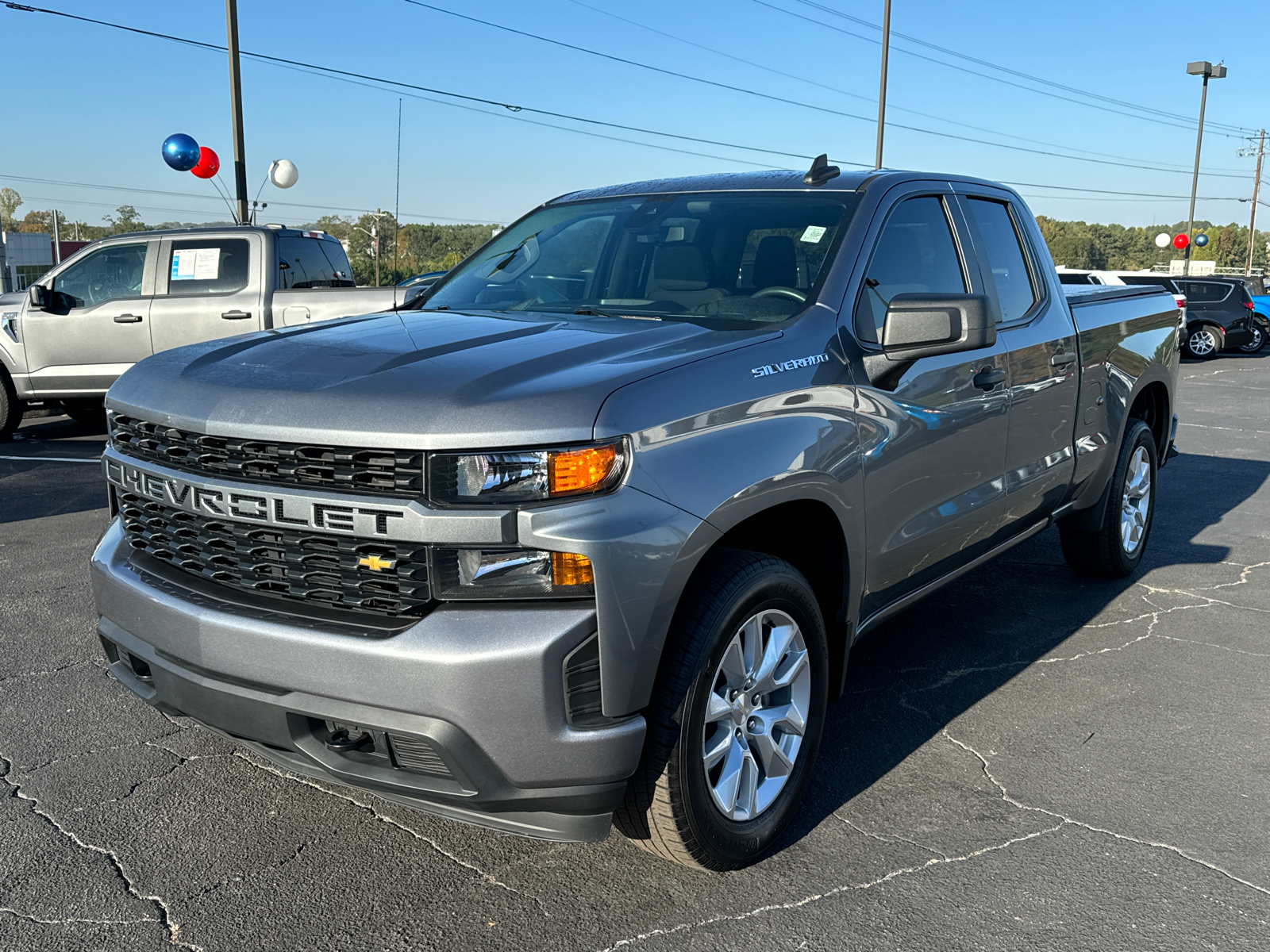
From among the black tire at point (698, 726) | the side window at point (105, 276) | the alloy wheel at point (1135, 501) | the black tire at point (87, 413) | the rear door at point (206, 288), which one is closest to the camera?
the black tire at point (698, 726)

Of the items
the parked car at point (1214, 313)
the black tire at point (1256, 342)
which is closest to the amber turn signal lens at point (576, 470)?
the parked car at point (1214, 313)

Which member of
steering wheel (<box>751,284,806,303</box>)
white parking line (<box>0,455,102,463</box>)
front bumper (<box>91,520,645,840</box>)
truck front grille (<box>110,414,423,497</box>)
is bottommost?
white parking line (<box>0,455,102,463</box>)

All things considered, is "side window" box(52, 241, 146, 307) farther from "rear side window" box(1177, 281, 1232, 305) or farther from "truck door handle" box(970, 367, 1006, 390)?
"rear side window" box(1177, 281, 1232, 305)

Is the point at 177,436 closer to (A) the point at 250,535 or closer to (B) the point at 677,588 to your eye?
(A) the point at 250,535

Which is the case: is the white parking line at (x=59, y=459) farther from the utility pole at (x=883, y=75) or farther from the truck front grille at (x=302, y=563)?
the utility pole at (x=883, y=75)

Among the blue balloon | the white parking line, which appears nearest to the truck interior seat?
the white parking line

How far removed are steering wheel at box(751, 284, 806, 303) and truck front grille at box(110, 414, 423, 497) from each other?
4.88 ft

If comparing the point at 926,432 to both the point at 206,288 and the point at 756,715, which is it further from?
the point at 206,288

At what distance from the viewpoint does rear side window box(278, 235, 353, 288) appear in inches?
401

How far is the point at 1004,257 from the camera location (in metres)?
4.62

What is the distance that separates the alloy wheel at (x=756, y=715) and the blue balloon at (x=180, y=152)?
1446 cm

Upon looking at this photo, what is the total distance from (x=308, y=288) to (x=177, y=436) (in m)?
7.49

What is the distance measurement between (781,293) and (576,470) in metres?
1.33

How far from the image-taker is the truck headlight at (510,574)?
243 centimetres
